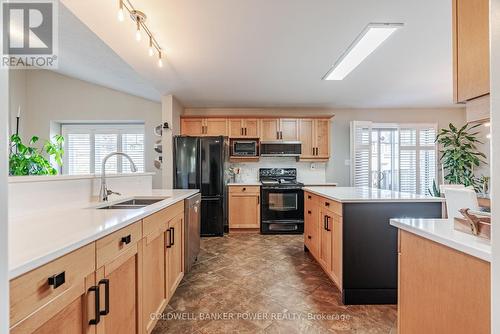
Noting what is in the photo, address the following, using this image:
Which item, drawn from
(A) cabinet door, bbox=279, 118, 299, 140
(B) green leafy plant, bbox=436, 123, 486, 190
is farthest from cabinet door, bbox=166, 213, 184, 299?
(B) green leafy plant, bbox=436, 123, 486, 190

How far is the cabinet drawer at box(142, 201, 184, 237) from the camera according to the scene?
1606 mm

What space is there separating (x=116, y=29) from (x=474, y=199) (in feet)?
9.85

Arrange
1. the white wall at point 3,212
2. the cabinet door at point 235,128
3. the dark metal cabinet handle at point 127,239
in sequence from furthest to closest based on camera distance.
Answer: the cabinet door at point 235,128 < the dark metal cabinet handle at point 127,239 < the white wall at point 3,212

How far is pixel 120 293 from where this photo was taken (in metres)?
1.26

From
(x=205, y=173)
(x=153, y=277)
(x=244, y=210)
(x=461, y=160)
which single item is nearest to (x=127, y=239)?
(x=153, y=277)

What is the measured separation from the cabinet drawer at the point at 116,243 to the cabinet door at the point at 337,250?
1.68 metres

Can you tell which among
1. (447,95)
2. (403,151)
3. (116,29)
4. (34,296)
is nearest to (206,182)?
(116,29)

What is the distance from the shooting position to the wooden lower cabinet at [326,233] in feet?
7.52

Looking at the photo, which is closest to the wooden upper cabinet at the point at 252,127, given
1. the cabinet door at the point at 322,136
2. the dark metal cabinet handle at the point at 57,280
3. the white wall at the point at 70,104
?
the cabinet door at the point at 322,136

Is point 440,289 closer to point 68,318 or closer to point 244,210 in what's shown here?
point 68,318

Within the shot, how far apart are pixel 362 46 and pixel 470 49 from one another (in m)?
1.86

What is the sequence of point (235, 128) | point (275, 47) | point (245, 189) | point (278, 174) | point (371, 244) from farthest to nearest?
point (278, 174)
point (235, 128)
point (245, 189)
point (275, 47)
point (371, 244)

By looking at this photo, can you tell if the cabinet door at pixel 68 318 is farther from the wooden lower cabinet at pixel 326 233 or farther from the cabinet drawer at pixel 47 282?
the wooden lower cabinet at pixel 326 233

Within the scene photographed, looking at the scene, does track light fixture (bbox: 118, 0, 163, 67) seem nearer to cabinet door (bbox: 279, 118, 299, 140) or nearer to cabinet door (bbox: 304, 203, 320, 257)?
cabinet door (bbox: 304, 203, 320, 257)
